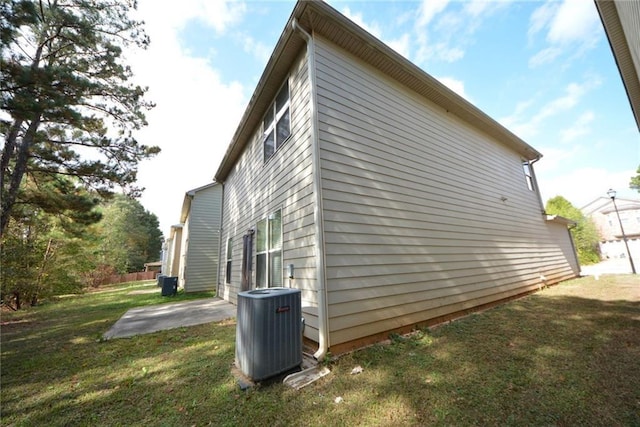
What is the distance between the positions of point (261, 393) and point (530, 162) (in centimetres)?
1231

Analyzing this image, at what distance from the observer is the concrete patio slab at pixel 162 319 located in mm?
Answer: 5176

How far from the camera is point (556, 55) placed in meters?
7.73

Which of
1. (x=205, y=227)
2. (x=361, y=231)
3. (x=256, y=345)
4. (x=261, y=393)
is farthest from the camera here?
(x=205, y=227)

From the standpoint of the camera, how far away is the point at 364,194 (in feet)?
13.3

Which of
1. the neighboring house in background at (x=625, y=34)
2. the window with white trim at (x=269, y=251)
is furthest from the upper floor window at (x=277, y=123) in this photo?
the neighboring house in background at (x=625, y=34)

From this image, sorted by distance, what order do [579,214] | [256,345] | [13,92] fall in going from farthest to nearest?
1. [579,214]
2. [13,92]
3. [256,345]

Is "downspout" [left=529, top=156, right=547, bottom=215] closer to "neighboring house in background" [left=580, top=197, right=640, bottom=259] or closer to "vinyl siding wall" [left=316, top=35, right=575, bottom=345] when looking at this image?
"vinyl siding wall" [left=316, top=35, right=575, bottom=345]

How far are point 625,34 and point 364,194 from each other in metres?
6.18

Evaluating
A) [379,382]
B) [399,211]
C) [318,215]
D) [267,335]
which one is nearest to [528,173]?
[399,211]

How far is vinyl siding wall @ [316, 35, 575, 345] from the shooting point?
3656 mm

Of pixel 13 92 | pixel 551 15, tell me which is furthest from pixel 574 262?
pixel 13 92

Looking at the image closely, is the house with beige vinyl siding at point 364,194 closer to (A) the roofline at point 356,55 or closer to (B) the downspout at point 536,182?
(A) the roofline at point 356,55

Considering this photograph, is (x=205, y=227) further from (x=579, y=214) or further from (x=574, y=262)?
(x=579, y=214)

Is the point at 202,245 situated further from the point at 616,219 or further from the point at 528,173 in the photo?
the point at 616,219
